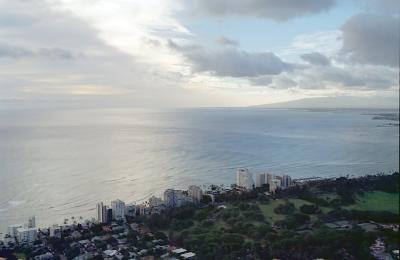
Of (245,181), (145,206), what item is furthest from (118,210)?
(245,181)

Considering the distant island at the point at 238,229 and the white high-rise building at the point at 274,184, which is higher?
the white high-rise building at the point at 274,184

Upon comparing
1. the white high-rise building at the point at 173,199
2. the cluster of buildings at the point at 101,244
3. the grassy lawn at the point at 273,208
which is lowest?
the cluster of buildings at the point at 101,244

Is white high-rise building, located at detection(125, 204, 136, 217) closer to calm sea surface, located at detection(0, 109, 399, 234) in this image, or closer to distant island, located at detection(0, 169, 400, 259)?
distant island, located at detection(0, 169, 400, 259)

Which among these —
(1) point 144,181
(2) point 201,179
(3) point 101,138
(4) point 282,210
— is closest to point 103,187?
(1) point 144,181

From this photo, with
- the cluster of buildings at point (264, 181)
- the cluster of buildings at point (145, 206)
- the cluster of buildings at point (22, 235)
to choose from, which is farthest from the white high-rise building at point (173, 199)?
the cluster of buildings at point (22, 235)

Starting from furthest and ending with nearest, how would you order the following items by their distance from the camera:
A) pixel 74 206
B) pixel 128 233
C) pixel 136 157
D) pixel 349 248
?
pixel 136 157, pixel 74 206, pixel 128 233, pixel 349 248

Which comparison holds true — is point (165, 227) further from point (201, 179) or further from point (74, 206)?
point (201, 179)

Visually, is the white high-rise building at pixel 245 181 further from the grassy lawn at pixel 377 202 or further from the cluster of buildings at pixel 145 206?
the grassy lawn at pixel 377 202

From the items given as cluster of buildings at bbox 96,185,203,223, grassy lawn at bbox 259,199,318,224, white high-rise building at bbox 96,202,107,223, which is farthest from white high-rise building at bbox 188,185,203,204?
white high-rise building at bbox 96,202,107,223
